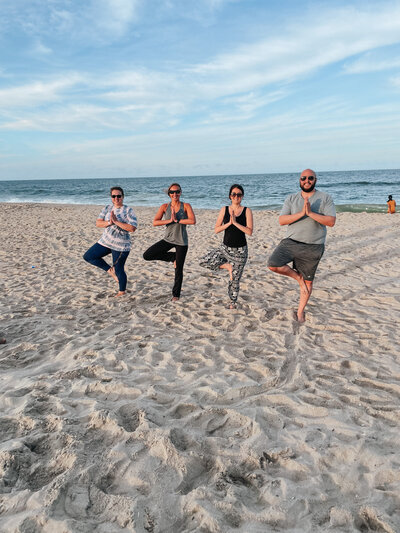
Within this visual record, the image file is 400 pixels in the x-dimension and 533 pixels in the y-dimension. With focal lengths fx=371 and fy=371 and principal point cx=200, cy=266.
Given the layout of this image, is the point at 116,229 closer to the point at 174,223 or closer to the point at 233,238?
the point at 174,223

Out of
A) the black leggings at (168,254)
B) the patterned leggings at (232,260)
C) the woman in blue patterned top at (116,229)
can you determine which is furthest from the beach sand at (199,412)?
the woman in blue patterned top at (116,229)

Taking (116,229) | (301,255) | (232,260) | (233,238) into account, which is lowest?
(232,260)

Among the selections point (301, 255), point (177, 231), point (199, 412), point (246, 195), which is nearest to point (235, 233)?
point (177, 231)

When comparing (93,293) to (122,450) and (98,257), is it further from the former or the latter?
(122,450)

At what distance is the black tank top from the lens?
5371 millimetres

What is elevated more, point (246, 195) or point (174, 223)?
point (174, 223)

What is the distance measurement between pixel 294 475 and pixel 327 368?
1648 mm

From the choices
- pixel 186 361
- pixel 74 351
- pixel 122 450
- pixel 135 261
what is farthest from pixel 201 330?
pixel 135 261

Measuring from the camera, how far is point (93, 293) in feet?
21.7

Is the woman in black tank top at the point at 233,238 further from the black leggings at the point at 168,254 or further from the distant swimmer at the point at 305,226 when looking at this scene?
the distant swimmer at the point at 305,226

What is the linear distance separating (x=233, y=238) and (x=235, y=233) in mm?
80

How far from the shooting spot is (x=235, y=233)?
5430mm

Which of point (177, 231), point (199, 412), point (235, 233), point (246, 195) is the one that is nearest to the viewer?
point (199, 412)

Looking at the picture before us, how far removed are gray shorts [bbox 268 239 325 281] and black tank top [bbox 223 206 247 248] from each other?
2.21 ft
